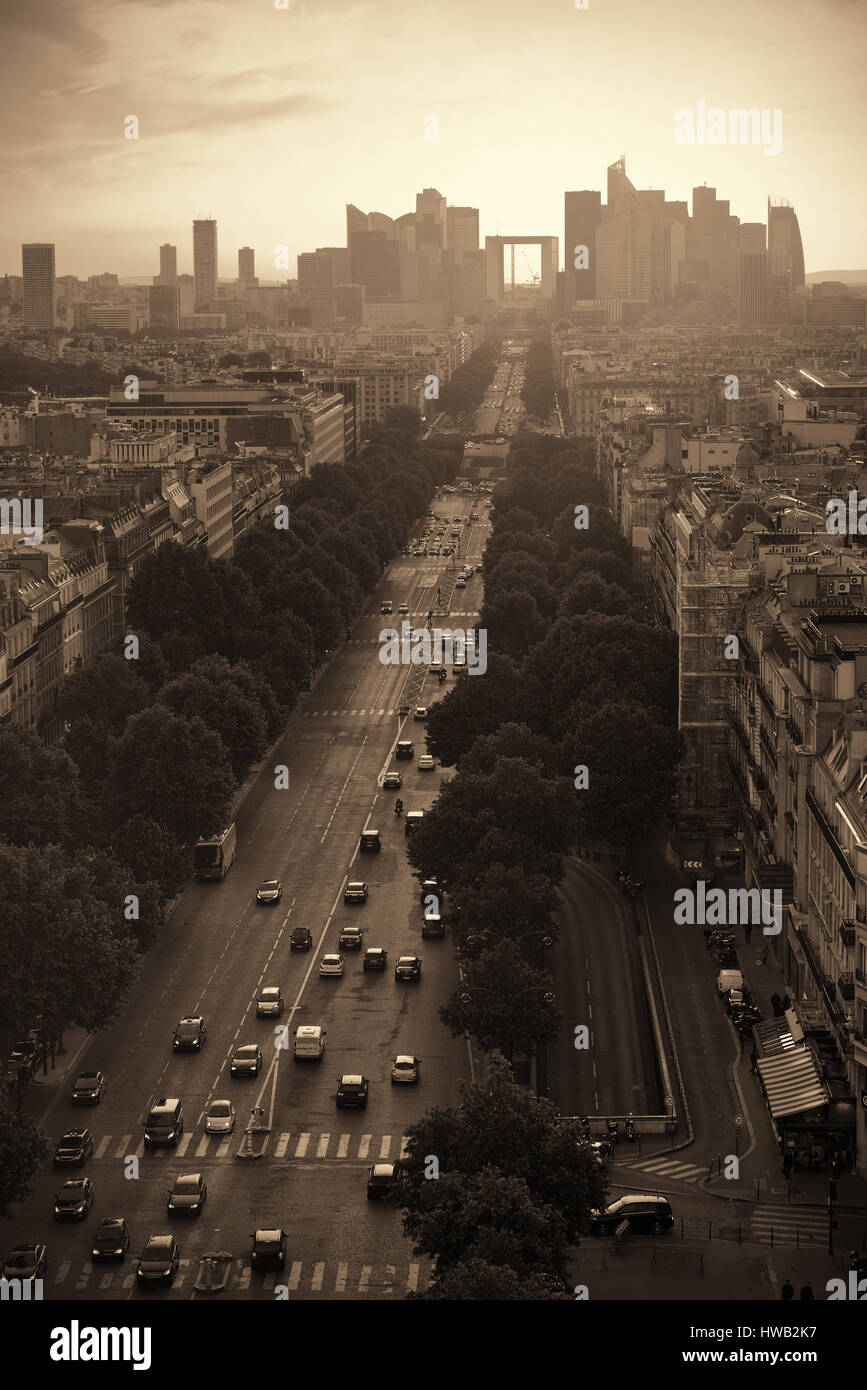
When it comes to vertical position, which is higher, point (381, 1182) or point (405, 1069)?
point (405, 1069)

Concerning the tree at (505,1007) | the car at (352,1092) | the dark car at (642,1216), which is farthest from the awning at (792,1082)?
the car at (352,1092)

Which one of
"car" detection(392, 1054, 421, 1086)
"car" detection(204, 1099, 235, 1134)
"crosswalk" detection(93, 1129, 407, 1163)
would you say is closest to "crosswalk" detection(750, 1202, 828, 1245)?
"crosswalk" detection(93, 1129, 407, 1163)

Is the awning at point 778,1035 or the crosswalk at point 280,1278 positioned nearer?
the crosswalk at point 280,1278

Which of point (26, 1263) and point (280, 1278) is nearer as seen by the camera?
point (26, 1263)

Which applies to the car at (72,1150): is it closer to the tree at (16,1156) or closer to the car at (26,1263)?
the tree at (16,1156)

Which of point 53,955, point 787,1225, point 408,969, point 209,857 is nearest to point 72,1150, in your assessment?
point 53,955

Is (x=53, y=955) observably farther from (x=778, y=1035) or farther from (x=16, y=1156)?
(x=778, y=1035)
